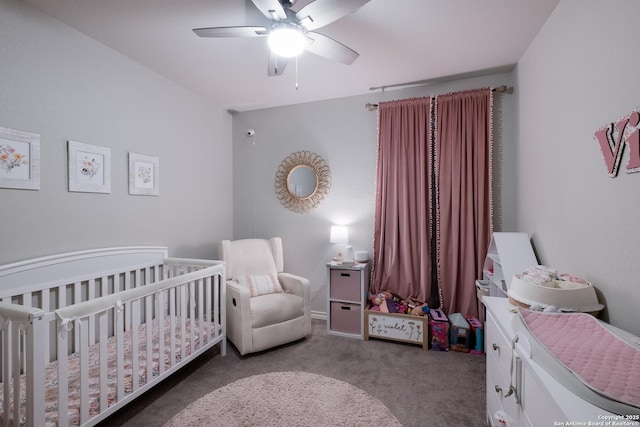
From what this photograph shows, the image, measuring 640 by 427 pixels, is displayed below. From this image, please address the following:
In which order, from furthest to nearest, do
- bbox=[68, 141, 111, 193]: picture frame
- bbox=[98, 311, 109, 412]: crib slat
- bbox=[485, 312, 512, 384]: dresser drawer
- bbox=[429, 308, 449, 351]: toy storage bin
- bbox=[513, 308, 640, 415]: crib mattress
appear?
bbox=[429, 308, 449, 351]: toy storage bin
bbox=[68, 141, 111, 193]: picture frame
bbox=[98, 311, 109, 412]: crib slat
bbox=[485, 312, 512, 384]: dresser drawer
bbox=[513, 308, 640, 415]: crib mattress

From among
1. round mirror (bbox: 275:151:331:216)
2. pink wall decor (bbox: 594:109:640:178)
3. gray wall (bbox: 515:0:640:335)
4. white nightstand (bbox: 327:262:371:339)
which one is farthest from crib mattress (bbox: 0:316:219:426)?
pink wall decor (bbox: 594:109:640:178)

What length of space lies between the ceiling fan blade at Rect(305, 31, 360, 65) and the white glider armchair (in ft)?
6.31

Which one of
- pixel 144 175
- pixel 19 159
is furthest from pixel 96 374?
pixel 144 175

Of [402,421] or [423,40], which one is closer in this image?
[402,421]

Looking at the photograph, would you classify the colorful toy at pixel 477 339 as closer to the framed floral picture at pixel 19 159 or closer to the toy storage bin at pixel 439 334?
the toy storage bin at pixel 439 334

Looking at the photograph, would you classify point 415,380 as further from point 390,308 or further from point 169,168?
point 169,168

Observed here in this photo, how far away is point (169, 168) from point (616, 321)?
10.7ft

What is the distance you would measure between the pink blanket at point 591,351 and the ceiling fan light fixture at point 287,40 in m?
1.72

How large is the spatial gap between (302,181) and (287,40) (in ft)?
6.15

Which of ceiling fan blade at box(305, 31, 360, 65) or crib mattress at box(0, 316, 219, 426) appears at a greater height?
ceiling fan blade at box(305, 31, 360, 65)

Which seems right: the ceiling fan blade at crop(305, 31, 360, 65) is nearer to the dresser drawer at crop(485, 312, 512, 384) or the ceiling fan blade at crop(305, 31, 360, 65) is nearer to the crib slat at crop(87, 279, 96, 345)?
the dresser drawer at crop(485, 312, 512, 384)

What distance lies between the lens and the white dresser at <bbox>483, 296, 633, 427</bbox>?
2.19 feet

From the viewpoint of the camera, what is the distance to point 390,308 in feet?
8.85

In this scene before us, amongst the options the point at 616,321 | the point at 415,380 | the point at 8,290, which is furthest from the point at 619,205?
the point at 8,290
